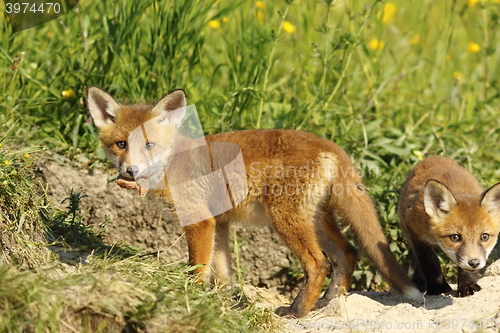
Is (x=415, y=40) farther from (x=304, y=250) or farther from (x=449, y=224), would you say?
(x=304, y=250)

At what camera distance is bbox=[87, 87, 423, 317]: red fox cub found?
13.5 feet

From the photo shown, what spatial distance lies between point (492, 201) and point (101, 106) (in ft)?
10.2

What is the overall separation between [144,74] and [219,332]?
3249mm

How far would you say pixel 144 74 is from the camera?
18.6ft

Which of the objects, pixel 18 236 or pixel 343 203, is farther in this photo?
pixel 343 203

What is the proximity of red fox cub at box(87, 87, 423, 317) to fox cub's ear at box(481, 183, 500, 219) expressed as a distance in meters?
0.78

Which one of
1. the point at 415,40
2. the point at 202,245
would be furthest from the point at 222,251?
the point at 415,40

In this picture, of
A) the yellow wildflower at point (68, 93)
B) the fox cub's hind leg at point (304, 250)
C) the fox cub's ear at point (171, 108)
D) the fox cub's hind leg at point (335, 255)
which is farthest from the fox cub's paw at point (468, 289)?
the yellow wildflower at point (68, 93)

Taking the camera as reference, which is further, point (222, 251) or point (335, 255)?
point (222, 251)

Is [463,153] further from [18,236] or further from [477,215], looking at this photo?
[18,236]

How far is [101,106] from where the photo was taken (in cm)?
450

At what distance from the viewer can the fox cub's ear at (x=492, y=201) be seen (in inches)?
158

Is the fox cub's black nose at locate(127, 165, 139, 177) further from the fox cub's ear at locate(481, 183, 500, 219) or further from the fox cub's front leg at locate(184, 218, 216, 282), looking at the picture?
the fox cub's ear at locate(481, 183, 500, 219)

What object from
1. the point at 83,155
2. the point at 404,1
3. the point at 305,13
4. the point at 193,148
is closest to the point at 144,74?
the point at 83,155
